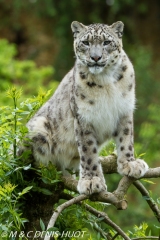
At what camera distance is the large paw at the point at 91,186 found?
432cm

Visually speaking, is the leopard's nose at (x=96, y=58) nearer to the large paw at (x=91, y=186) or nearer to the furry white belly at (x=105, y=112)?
the furry white belly at (x=105, y=112)

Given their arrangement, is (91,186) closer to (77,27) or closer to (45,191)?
(45,191)

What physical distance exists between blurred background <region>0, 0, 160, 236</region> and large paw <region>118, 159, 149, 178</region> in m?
6.15

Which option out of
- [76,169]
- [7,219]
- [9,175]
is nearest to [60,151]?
[76,169]

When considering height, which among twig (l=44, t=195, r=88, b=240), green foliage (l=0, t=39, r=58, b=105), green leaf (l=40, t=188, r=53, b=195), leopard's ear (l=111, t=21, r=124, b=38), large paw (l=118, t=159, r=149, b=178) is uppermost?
green foliage (l=0, t=39, r=58, b=105)

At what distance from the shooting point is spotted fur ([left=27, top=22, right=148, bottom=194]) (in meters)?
4.61

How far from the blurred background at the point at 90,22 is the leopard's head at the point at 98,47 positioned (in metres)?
6.09

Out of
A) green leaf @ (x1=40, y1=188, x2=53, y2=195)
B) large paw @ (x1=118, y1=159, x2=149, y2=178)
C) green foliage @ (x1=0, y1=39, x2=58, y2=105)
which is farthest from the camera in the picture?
green foliage @ (x1=0, y1=39, x2=58, y2=105)

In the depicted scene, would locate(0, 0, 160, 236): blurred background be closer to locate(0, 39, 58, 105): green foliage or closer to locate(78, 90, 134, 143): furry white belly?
locate(0, 39, 58, 105): green foliage

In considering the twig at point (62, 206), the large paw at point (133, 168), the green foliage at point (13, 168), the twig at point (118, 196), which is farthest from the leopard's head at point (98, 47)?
the twig at point (62, 206)

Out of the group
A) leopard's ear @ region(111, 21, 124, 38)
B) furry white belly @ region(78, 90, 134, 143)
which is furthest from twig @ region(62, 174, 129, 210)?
leopard's ear @ region(111, 21, 124, 38)

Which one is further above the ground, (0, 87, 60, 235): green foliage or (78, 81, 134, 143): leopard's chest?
(78, 81, 134, 143): leopard's chest

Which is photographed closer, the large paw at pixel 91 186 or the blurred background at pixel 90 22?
the large paw at pixel 91 186

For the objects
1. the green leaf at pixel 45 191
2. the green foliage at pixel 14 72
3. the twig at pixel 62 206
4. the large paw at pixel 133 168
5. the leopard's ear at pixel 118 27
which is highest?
the green foliage at pixel 14 72
